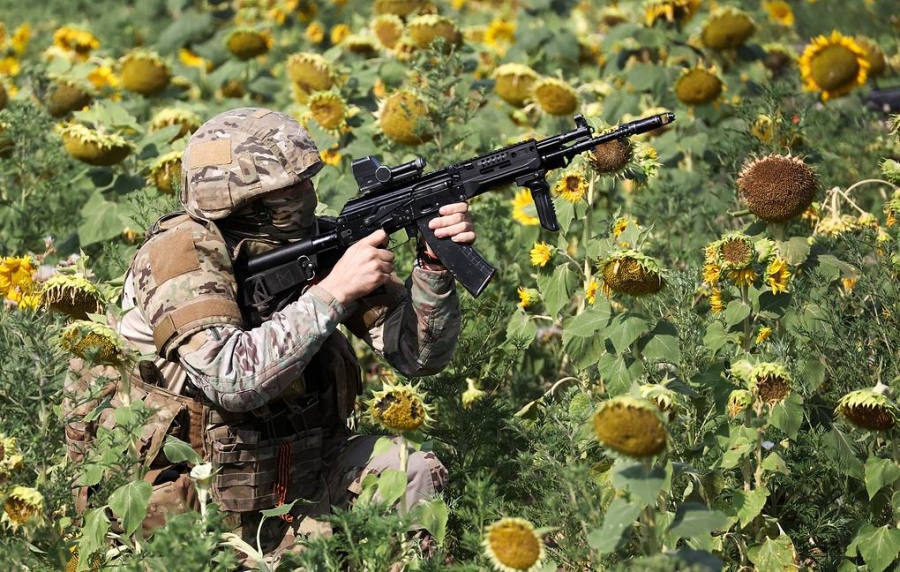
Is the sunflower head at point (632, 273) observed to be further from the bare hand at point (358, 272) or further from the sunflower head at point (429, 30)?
the sunflower head at point (429, 30)

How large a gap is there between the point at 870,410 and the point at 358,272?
4.68ft

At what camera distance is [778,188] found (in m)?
3.93

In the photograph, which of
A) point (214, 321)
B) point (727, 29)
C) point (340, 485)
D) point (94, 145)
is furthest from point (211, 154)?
point (727, 29)

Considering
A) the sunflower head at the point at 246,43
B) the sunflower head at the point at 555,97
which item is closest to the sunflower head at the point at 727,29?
the sunflower head at the point at 555,97

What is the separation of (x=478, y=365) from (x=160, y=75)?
10.5 feet

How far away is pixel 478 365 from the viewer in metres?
4.48

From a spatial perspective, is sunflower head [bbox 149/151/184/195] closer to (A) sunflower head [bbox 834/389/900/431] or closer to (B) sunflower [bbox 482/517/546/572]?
(B) sunflower [bbox 482/517/546/572]

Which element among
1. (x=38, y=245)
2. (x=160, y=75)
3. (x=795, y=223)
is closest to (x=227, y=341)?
(x=795, y=223)

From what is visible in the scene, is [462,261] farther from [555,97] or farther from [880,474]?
[555,97]

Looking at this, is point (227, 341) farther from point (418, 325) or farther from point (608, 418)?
point (608, 418)

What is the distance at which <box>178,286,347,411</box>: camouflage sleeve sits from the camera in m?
3.43

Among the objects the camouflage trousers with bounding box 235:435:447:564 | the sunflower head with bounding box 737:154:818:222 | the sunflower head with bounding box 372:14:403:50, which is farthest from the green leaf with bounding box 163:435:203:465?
the sunflower head with bounding box 372:14:403:50

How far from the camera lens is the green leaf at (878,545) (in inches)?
137

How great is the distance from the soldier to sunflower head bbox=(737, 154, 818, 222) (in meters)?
0.92
